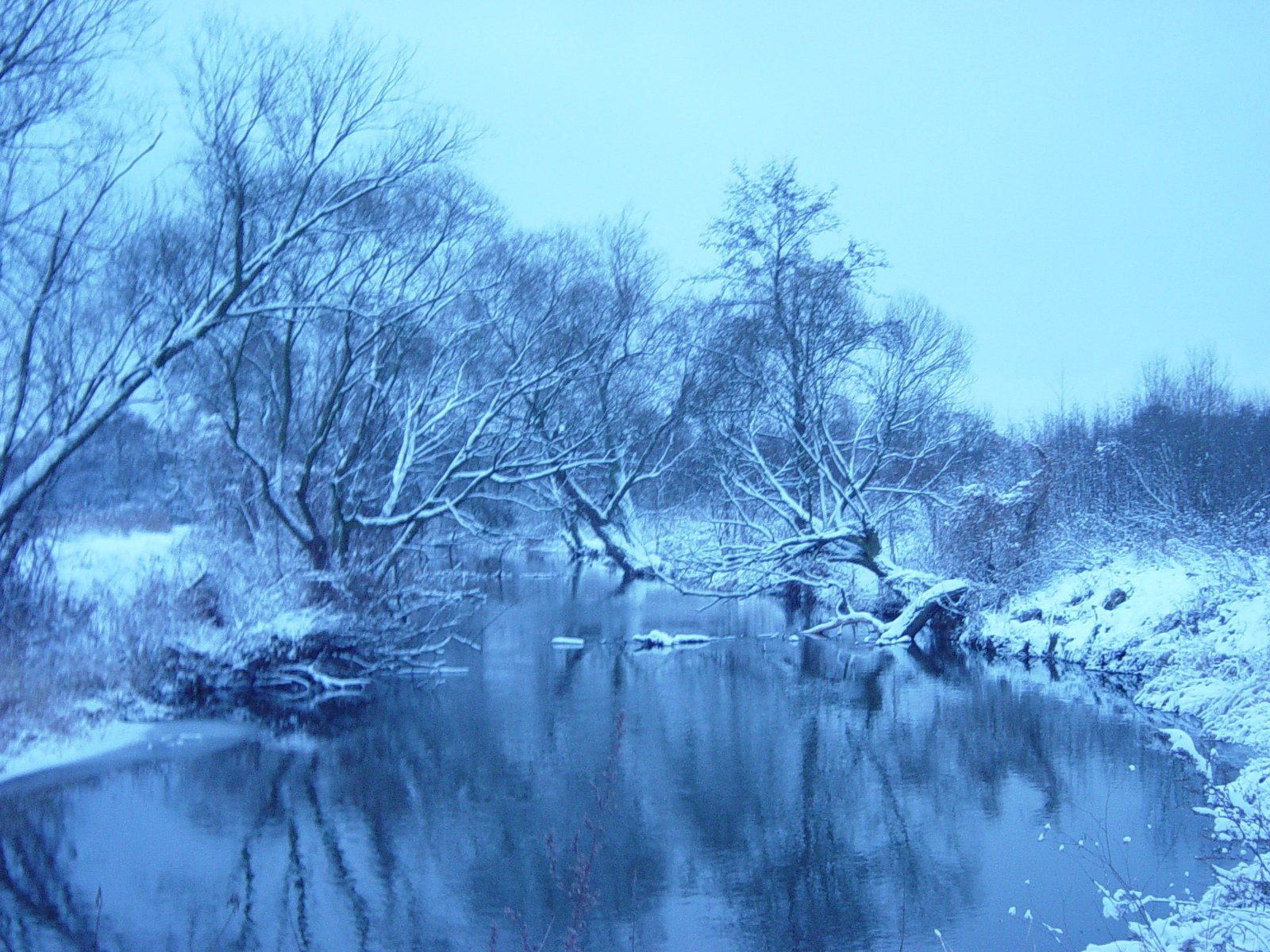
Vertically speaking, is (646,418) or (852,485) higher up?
(646,418)

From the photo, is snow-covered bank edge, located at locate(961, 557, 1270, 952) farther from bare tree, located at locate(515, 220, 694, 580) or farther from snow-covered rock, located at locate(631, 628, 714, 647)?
bare tree, located at locate(515, 220, 694, 580)

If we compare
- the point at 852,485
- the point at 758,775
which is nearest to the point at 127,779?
the point at 758,775

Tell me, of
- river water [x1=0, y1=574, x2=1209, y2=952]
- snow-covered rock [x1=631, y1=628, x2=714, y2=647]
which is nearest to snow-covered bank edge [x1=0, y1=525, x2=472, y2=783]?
river water [x1=0, y1=574, x2=1209, y2=952]

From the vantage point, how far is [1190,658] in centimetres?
1420

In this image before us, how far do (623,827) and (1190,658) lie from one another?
8.74 metres

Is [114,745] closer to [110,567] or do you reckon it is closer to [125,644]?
[125,644]

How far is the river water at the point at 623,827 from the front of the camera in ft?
24.1

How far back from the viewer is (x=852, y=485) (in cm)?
2219

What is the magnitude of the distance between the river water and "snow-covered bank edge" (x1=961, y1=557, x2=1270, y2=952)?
1.91 feet

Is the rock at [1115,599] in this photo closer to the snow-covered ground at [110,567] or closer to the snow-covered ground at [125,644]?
the snow-covered ground at [125,644]

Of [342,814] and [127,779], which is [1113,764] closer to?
[342,814]

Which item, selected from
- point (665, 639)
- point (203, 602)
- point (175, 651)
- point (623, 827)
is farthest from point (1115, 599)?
point (175, 651)

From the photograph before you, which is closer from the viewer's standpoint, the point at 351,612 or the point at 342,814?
the point at 342,814

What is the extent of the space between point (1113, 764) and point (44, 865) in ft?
32.9
